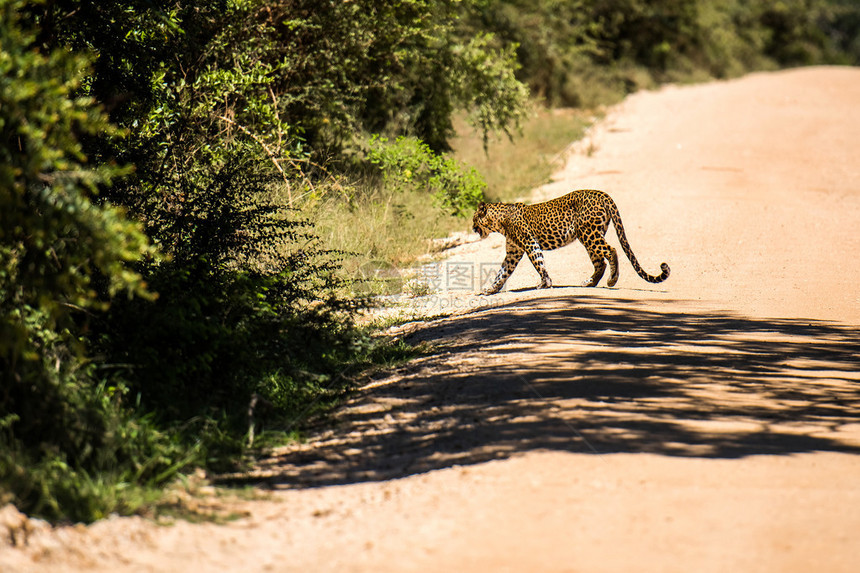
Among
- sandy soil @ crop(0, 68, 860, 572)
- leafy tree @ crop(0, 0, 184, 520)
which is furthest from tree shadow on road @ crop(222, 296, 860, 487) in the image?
leafy tree @ crop(0, 0, 184, 520)

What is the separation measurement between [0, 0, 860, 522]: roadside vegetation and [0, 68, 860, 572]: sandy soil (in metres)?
0.59

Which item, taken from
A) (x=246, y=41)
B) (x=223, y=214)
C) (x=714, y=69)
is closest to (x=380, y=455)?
(x=223, y=214)

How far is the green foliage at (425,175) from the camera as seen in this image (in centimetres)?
1480

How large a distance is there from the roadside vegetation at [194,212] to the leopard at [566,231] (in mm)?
1959

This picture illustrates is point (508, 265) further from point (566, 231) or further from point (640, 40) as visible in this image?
point (640, 40)

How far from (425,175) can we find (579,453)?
10619mm

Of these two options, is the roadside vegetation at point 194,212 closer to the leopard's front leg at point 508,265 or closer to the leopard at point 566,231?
the leopard's front leg at point 508,265

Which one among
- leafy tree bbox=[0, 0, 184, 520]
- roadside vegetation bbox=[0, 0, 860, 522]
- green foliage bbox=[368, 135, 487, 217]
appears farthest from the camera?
green foliage bbox=[368, 135, 487, 217]

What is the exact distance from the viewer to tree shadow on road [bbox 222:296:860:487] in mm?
5406

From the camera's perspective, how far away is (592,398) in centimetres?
620

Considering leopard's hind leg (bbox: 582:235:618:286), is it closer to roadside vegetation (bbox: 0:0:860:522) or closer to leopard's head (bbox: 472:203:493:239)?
leopard's head (bbox: 472:203:493:239)

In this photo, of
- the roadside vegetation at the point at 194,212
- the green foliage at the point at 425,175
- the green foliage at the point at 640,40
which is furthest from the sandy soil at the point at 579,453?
the green foliage at the point at 640,40

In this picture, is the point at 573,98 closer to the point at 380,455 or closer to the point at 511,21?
the point at 511,21

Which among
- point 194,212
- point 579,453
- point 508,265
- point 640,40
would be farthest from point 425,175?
point 640,40
